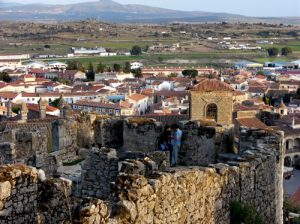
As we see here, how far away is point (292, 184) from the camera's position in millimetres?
50656

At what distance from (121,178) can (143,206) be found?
35cm

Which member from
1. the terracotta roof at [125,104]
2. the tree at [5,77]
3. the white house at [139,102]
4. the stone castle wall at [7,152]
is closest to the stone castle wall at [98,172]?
the stone castle wall at [7,152]

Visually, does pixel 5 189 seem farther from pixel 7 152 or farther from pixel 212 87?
pixel 212 87

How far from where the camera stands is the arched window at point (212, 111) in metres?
41.4

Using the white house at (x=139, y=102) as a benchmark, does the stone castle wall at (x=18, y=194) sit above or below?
above

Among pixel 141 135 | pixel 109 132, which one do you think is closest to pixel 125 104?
pixel 109 132

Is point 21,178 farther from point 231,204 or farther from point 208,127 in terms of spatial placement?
point 208,127

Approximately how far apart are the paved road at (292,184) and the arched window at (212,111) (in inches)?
311

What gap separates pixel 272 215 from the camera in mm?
10000

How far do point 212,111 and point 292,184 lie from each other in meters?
12.3

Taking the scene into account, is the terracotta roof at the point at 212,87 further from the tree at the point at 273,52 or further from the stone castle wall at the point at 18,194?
the tree at the point at 273,52

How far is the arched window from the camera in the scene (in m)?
41.4

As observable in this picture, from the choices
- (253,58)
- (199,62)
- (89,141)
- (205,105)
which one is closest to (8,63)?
(199,62)

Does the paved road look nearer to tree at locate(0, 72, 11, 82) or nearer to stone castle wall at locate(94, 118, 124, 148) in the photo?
stone castle wall at locate(94, 118, 124, 148)
